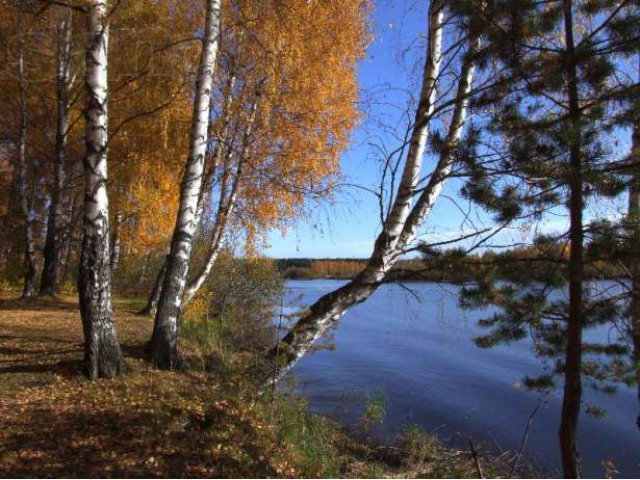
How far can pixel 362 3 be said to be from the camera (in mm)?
9703

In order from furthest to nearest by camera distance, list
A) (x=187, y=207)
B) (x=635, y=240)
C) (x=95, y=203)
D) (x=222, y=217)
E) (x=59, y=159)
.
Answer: (x=59, y=159), (x=222, y=217), (x=187, y=207), (x=95, y=203), (x=635, y=240)

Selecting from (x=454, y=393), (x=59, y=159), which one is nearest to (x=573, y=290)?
(x=454, y=393)

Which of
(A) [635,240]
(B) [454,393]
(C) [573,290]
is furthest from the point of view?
(B) [454,393]

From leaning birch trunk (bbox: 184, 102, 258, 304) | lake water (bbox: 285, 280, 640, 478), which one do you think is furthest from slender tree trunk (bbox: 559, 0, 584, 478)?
leaning birch trunk (bbox: 184, 102, 258, 304)

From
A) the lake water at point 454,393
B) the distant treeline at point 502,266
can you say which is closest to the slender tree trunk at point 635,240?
the distant treeline at point 502,266

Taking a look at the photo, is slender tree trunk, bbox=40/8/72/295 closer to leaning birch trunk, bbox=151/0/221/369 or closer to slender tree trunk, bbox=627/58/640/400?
leaning birch trunk, bbox=151/0/221/369

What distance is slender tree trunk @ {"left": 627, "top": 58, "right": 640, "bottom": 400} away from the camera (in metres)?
3.26

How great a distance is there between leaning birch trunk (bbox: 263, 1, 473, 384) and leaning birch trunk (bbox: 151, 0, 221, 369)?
1695 millimetres

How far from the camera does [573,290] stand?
141 inches

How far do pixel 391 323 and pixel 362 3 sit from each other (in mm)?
12378

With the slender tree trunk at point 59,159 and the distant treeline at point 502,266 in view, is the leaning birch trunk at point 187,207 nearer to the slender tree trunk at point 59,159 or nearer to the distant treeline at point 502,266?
the distant treeline at point 502,266

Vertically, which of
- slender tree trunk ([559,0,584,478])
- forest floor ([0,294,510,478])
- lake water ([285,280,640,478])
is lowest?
lake water ([285,280,640,478])

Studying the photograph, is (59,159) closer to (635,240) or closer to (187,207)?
(187,207)

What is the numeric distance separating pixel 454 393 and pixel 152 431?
302 inches
